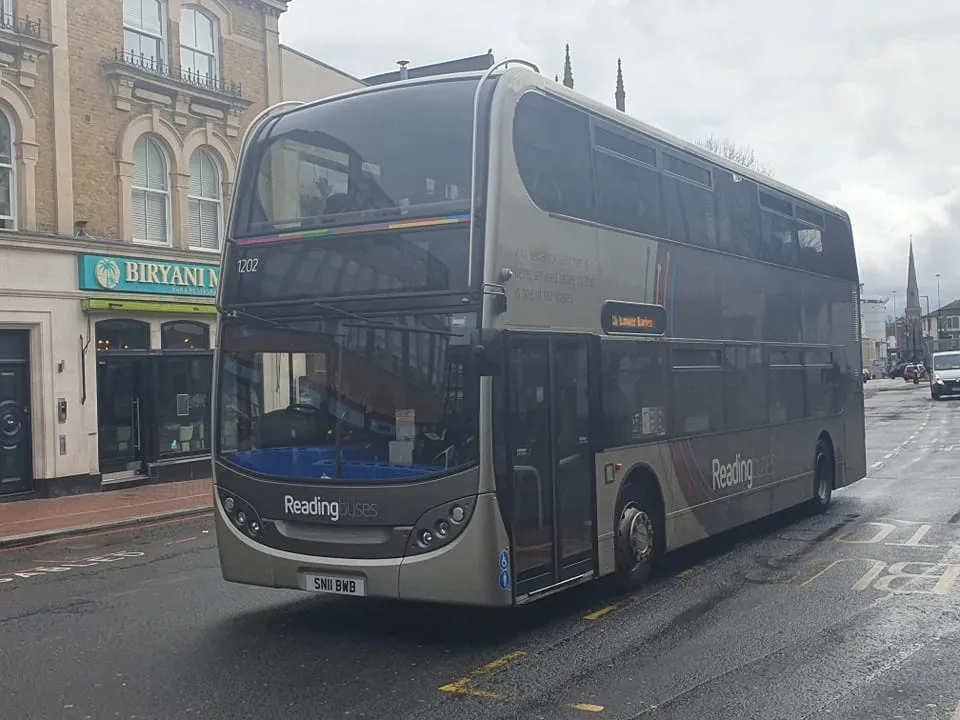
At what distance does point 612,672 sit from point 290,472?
104 inches

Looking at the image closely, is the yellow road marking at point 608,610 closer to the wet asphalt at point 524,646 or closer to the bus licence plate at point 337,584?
the wet asphalt at point 524,646

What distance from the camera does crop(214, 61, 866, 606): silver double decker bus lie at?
22.9ft

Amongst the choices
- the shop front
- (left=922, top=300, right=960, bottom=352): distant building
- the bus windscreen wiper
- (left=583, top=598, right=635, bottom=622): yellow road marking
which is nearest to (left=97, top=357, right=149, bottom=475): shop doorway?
the shop front

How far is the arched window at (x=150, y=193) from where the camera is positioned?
65.8 ft

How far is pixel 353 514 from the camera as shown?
7.12 m

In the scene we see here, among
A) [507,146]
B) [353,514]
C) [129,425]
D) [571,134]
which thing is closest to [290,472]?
[353,514]

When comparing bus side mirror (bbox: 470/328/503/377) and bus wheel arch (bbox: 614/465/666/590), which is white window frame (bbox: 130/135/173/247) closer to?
bus wheel arch (bbox: 614/465/666/590)

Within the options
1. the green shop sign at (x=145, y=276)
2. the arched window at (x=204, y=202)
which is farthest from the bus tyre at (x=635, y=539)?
the arched window at (x=204, y=202)

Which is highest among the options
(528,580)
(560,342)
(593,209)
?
(593,209)

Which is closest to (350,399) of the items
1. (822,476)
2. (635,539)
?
(635,539)

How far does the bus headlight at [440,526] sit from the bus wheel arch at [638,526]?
2.04 meters

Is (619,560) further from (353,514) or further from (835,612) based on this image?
(353,514)

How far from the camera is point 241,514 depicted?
762 centimetres

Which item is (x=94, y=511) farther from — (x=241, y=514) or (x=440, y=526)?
(x=440, y=526)
